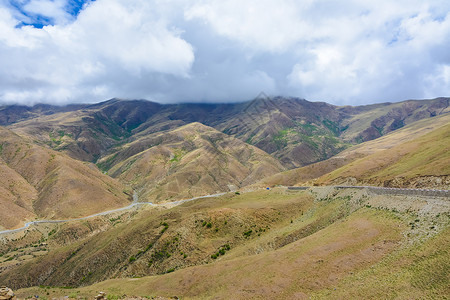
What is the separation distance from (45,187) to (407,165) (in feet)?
525

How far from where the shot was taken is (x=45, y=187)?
14488 centimetres

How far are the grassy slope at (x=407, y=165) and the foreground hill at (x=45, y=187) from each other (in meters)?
112

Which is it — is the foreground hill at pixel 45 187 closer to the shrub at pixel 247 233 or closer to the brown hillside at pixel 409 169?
the shrub at pixel 247 233

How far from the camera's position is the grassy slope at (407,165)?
64.6 m

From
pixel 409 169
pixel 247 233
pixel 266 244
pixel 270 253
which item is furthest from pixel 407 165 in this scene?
pixel 270 253

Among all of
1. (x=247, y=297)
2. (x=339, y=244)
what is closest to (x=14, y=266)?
(x=247, y=297)

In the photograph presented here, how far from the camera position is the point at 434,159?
70.4m

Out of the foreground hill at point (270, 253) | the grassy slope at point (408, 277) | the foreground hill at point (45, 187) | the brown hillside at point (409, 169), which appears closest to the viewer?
the grassy slope at point (408, 277)

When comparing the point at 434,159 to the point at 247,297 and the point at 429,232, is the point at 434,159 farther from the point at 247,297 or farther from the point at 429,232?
the point at 247,297

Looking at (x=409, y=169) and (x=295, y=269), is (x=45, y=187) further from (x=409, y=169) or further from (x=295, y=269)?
(x=409, y=169)

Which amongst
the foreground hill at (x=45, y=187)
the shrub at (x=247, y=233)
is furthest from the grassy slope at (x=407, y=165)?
the foreground hill at (x=45, y=187)

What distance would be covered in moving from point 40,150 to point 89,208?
7511 cm

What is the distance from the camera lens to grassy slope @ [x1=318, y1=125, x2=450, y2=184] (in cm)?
6464

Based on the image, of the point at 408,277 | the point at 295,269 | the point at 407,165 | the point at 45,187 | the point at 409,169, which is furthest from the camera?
the point at 45,187
